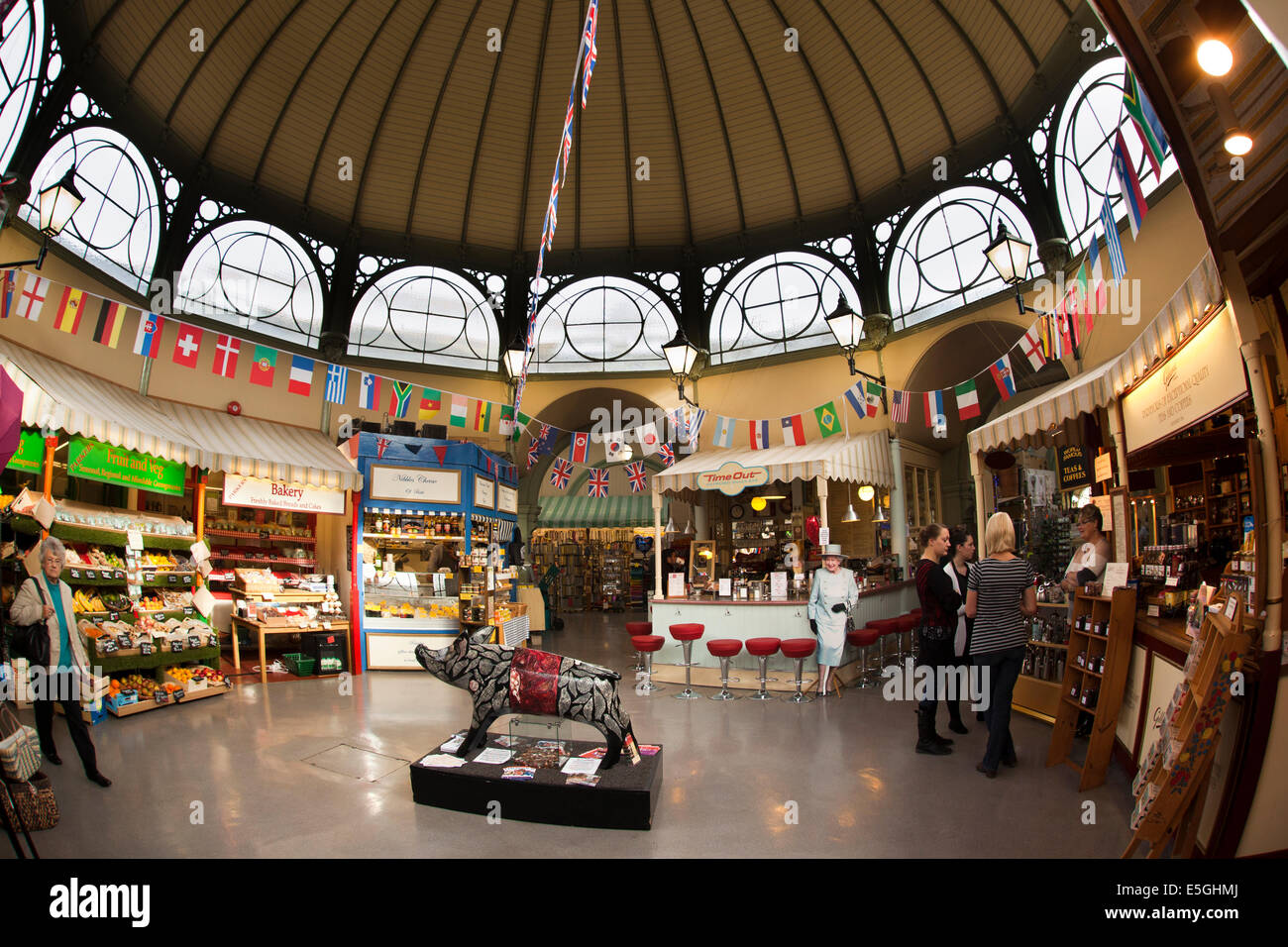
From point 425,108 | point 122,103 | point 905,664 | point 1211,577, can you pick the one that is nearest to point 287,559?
point 122,103

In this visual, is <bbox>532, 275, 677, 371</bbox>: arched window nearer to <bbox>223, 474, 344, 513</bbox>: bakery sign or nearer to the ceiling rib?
<bbox>223, 474, 344, 513</bbox>: bakery sign

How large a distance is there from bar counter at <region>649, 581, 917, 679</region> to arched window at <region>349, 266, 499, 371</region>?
6933 mm

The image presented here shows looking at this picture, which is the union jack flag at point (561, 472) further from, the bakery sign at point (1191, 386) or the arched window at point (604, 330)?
the bakery sign at point (1191, 386)

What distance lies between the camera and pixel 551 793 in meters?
4.15

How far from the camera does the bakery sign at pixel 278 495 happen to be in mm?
9242

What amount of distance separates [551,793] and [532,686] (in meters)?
0.73

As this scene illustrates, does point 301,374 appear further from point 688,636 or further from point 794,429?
point 794,429

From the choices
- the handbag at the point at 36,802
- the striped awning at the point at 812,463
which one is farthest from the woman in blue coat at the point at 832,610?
the handbag at the point at 36,802

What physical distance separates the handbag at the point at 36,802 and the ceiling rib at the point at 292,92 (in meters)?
10.4

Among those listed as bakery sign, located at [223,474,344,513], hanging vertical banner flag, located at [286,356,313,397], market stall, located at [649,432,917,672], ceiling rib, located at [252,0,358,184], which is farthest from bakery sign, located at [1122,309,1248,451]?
ceiling rib, located at [252,0,358,184]

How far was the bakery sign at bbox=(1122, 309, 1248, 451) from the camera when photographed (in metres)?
3.76

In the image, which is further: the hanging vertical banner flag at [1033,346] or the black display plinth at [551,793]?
the hanging vertical banner flag at [1033,346]

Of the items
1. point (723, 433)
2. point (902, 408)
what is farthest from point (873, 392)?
point (723, 433)

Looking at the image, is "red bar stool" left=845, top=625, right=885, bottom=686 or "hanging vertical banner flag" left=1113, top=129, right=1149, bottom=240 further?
"red bar stool" left=845, top=625, right=885, bottom=686
